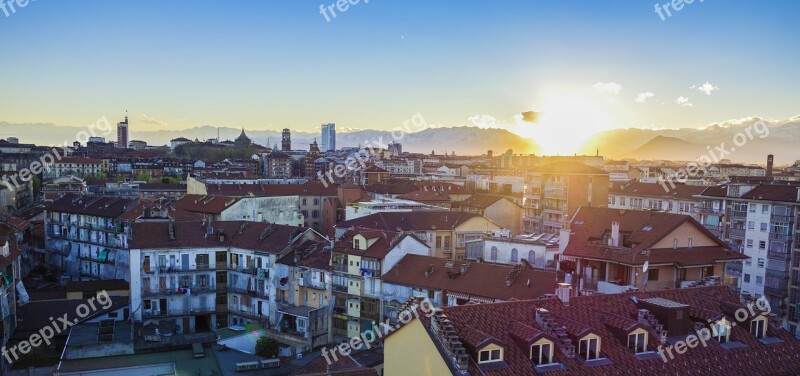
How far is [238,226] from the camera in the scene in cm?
5806

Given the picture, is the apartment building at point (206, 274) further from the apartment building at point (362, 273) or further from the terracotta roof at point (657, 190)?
the terracotta roof at point (657, 190)

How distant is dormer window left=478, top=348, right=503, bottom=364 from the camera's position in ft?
62.0

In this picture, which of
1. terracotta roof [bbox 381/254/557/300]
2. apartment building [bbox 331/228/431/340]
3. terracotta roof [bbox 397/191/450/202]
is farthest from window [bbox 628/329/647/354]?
terracotta roof [bbox 397/191/450/202]

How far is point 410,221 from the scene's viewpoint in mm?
61250

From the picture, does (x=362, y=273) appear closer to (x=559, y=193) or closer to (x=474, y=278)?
(x=474, y=278)

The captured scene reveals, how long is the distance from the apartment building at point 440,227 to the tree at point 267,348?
15276 millimetres

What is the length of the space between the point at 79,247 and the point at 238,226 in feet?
86.2

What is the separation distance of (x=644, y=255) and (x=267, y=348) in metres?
26.9

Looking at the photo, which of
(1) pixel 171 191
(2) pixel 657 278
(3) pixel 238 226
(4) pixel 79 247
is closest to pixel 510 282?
(2) pixel 657 278

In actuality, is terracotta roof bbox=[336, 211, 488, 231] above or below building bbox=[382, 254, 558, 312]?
above

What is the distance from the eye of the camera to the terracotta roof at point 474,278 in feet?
124

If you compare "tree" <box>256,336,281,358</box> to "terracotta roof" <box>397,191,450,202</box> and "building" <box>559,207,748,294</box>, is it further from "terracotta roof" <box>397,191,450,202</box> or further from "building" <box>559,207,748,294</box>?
"terracotta roof" <box>397,191,450,202</box>

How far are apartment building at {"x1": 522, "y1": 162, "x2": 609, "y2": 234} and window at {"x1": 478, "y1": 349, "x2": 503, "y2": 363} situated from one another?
4943cm

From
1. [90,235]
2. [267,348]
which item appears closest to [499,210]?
[267,348]
